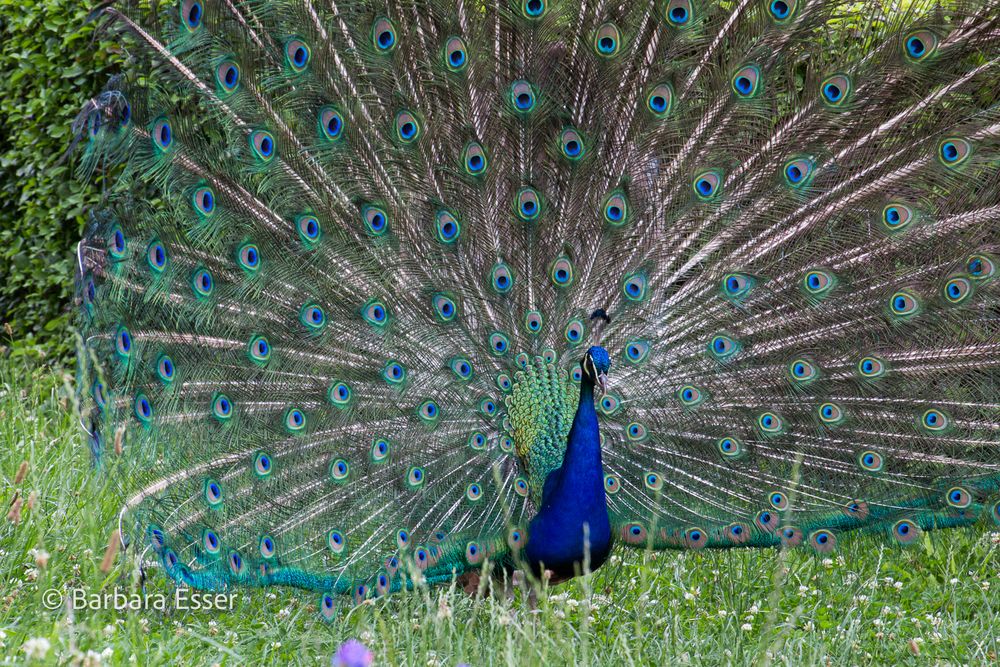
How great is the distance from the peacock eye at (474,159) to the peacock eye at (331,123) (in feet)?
1.34

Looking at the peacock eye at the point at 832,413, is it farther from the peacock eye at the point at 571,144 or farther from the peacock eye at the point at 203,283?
the peacock eye at the point at 203,283

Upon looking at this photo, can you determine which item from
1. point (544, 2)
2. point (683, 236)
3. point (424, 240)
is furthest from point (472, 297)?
point (544, 2)

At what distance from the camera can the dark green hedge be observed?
5930 mm

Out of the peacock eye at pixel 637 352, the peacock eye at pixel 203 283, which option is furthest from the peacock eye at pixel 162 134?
the peacock eye at pixel 637 352

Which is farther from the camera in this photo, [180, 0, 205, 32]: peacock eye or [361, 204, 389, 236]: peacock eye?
[361, 204, 389, 236]: peacock eye

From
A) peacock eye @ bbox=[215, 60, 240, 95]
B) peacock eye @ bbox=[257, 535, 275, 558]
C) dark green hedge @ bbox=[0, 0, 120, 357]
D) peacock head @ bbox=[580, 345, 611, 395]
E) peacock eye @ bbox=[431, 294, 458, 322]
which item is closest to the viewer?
peacock head @ bbox=[580, 345, 611, 395]

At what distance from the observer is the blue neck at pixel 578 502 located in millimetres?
3354

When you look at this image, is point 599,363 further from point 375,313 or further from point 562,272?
point 375,313

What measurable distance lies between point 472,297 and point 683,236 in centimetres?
73

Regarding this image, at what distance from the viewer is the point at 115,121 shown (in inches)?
143

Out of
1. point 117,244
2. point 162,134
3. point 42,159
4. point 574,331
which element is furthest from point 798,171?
point 42,159

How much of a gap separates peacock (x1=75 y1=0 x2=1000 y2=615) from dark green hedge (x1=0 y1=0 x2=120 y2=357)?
93.0 inches

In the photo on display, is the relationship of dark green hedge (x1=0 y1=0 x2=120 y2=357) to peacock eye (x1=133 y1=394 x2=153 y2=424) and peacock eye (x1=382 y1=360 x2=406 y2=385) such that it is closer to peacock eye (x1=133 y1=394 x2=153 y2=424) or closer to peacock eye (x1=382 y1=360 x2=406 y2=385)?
peacock eye (x1=133 y1=394 x2=153 y2=424)

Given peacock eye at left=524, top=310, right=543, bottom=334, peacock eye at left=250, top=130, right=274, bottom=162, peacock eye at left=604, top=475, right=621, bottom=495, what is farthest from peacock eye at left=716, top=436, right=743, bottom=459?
peacock eye at left=250, top=130, right=274, bottom=162
